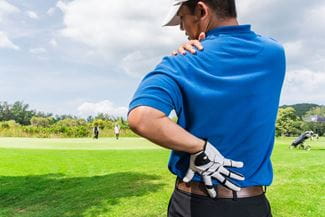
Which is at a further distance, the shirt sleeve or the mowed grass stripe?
the mowed grass stripe

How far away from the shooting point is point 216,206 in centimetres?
204

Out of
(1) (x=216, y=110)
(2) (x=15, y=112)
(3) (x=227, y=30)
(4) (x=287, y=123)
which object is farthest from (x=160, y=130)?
(2) (x=15, y=112)

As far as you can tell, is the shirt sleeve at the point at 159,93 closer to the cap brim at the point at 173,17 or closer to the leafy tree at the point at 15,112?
the cap brim at the point at 173,17

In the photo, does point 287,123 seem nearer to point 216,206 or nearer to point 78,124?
point 78,124

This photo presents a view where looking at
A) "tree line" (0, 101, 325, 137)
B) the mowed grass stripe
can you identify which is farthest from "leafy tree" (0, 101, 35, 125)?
the mowed grass stripe

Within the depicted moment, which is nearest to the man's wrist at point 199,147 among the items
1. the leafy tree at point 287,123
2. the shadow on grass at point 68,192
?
the shadow on grass at point 68,192

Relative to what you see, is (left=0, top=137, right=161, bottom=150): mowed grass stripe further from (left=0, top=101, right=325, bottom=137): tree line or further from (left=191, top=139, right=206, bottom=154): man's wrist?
(left=191, top=139, right=206, bottom=154): man's wrist

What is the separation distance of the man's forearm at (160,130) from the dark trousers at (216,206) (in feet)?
0.96

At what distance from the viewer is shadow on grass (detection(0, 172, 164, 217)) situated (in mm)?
8258

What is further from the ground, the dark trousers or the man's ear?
the man's ear

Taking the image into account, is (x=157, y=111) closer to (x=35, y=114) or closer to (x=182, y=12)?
(x=182, y=12)

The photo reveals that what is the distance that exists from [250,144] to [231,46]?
47 cm

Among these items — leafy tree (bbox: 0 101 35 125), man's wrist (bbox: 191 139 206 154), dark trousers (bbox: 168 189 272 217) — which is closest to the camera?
man's wrist (bbox: 191 139 206 154)

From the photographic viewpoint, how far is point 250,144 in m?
2.06
